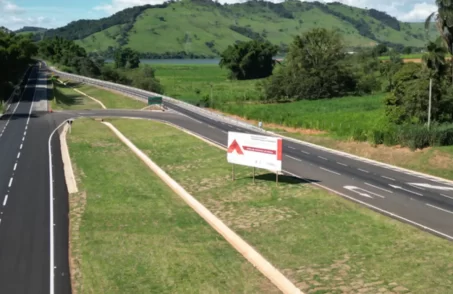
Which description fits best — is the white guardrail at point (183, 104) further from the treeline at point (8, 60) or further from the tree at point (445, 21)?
the tree at point (445, 21)

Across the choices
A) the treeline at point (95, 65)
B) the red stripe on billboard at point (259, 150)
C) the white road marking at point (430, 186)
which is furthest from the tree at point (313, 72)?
the red stripe on billboard at point (259, 150)

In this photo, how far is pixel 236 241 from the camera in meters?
22.0

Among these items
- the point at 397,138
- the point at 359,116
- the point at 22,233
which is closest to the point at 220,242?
the point at 22,233

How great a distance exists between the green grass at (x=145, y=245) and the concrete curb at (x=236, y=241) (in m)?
0.30

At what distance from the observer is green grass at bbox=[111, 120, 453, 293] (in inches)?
695

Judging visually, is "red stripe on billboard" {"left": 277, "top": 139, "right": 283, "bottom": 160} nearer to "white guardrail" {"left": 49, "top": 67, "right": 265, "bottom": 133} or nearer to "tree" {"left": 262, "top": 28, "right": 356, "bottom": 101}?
"white guardrail" {"left": 49, "top": 67, "right": 265, "bottom": 133}

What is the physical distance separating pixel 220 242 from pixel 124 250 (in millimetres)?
3949

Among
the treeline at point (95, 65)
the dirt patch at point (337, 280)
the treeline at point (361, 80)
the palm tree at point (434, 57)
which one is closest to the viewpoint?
the dirt patch at point (337, 280)

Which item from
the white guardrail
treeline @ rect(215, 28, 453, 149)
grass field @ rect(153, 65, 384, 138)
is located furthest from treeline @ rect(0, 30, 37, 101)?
grass field @ rect(153, 65, 384, 138)

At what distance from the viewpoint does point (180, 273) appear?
1856 centimetres

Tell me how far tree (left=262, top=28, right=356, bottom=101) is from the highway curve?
42988 mm

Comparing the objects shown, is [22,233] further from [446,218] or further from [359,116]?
[359,116]

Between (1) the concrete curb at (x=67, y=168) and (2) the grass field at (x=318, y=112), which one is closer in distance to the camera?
(1) the concrete curb at (x=67, y=168)

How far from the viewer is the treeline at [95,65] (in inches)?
4956
